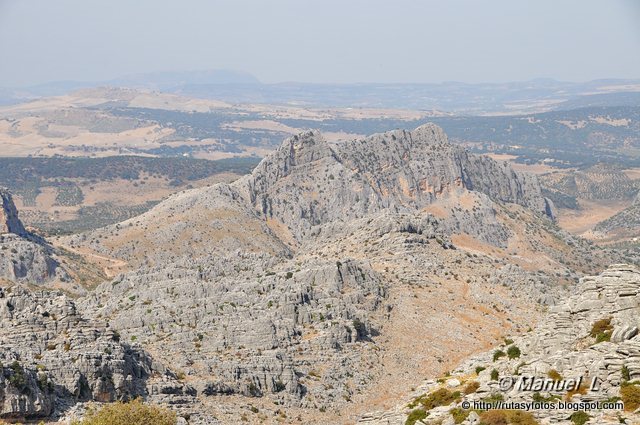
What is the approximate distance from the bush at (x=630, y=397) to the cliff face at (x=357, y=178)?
120 m

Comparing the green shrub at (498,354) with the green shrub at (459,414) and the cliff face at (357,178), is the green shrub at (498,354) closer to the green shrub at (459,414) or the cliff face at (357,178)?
the green shrub at (459,414)

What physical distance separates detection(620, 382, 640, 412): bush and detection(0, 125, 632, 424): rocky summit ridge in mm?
30168

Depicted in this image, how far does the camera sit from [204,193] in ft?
550

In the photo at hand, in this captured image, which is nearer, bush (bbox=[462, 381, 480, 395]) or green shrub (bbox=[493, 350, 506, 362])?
bush (bbox=[462, 381, 480, 395])

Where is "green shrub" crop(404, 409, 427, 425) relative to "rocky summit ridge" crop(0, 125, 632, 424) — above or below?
above

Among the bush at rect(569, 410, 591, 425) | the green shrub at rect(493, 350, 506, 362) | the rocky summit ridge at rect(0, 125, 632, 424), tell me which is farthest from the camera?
the rocky summit ridge at rect(0, 125, 632, 424)

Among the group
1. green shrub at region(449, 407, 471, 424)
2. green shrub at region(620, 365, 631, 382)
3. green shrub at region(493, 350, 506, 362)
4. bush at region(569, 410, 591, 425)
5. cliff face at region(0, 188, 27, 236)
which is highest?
green shrub at region(620, 365, 631, 382)

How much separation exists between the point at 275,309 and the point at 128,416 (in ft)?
105

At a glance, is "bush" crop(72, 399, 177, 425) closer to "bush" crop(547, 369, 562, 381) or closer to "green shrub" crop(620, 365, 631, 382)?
"bush" crop(547, 369, 562, 381)

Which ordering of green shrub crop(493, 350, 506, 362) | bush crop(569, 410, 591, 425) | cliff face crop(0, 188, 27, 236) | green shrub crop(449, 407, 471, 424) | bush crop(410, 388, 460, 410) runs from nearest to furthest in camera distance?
bush crop(569, 410, 591, 425) < green shrub crop(449, 407, 471, 424) < bush crop(410, 388, 460, 410) < green shrub crop(493, 350, 506, 362) < cliff face crop(0, 188, 27, 236)

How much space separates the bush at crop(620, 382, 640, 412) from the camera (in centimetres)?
3906

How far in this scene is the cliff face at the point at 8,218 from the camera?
6048 inches

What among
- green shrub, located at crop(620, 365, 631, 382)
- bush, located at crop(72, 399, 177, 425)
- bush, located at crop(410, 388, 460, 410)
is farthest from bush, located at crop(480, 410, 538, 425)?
bush, located at crop(72, 399, 177, 425)

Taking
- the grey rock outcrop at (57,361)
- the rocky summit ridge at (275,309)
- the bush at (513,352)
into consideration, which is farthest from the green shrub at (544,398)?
the grey rock outcrop at (57,361)
